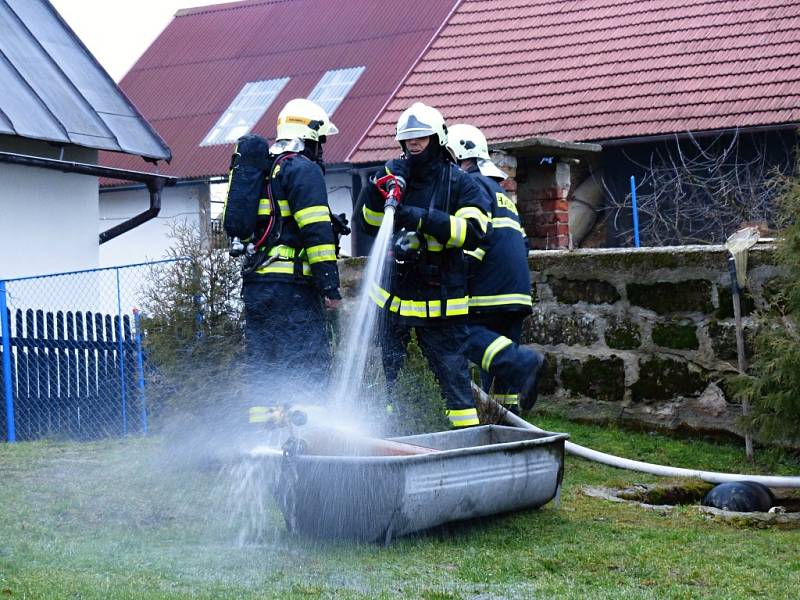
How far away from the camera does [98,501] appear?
655cm

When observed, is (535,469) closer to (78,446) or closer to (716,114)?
(78,446)

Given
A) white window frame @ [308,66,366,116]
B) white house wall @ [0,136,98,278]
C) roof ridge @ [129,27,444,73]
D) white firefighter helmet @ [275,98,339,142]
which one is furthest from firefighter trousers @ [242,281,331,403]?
roof ridge @ [129,27,444,73]

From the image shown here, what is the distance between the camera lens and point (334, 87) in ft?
76.6

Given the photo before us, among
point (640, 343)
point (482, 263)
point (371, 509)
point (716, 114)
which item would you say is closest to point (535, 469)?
point (371, 509)

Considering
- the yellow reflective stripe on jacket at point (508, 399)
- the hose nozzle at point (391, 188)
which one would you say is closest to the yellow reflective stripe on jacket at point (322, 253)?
the hose nozzle at point (391, 188)

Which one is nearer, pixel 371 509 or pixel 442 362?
pixel 371 509

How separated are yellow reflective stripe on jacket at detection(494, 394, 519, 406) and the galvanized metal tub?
6.54 feet

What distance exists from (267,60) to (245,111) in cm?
183

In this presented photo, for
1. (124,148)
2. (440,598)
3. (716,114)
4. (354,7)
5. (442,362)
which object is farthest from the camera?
(354,7)

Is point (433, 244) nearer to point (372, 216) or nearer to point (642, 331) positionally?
point (372, 216)

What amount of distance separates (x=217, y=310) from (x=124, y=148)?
5.32 m

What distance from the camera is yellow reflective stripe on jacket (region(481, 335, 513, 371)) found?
7.88m

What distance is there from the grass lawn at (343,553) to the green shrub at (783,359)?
929 millimetres

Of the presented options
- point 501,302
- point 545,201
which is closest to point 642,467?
point 501,302
